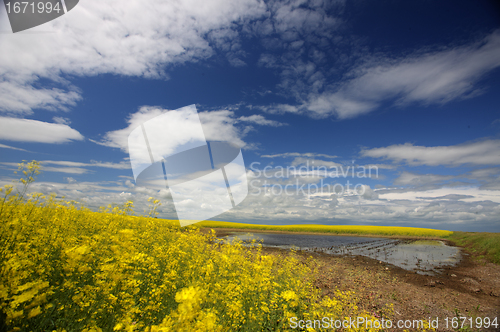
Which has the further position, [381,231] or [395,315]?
[381,231]

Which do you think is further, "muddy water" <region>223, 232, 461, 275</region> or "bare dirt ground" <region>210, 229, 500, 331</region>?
"muddy water" <region>223, 232, 461, 275</region>

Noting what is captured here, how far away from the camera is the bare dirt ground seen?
6004 mm

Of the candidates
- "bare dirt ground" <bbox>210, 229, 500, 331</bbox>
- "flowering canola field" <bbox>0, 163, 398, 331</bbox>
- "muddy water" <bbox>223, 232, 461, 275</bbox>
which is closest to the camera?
"flowering canola field" <bbox>0, 163, 398, 331</bbox>

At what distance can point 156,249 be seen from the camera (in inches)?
189

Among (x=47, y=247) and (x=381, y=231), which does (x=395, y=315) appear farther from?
(x=381, y=231)

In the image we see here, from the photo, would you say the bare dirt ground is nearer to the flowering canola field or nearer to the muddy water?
the muddy water

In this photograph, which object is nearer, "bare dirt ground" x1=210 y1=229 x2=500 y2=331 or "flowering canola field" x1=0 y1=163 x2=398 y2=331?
"flowering canola field" x1=0 y1=163 x2=398 y2=331

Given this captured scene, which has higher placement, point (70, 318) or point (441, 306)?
point (70, 318)

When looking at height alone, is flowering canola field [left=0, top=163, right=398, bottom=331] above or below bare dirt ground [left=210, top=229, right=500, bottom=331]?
above

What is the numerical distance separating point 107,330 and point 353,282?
901 cm

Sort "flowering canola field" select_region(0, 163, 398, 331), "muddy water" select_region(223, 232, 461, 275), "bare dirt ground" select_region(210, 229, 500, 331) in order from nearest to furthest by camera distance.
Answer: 1. "flowering canola field" select_region(0, 163, 398, 331)
2. "bare dirt ground" select_region(210, 229, 500, 331)
3. "muddy water" select_region(223, 232, 461, 275)

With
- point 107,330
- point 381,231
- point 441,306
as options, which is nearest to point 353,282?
point 441,306

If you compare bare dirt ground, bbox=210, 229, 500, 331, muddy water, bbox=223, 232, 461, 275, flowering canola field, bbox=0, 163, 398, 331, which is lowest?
muddy water, bbox=223, 232, 461, 275

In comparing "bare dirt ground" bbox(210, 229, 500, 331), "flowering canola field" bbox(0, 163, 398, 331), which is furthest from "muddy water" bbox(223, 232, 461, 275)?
"flowering canola field" bbox(0, 163, 398, 331)
